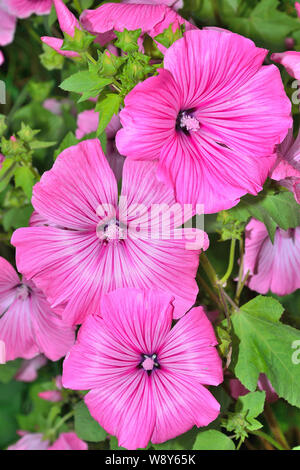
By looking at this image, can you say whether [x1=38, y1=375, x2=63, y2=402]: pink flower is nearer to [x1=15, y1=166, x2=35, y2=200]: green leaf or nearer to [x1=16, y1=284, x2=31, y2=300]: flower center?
[x1=16, y1=284, x2=31, y2=300]: flower center

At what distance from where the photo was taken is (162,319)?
77 cm

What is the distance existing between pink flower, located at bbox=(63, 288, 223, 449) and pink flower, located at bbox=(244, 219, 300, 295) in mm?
235

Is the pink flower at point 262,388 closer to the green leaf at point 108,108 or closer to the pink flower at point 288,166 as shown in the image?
the pink flower at point 288,166

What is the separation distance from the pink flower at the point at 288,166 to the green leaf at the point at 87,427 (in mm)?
529

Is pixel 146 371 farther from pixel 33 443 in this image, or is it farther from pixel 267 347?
pixel 33 443

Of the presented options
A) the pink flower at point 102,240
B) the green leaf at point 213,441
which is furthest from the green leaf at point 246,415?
the pink flower at point 102,240

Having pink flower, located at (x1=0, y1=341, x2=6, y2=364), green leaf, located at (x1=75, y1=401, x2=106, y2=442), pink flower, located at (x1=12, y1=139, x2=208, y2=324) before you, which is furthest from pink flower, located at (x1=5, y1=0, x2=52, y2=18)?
green leaf, located at (x1=75, y1=401, x2=106, y2=442)

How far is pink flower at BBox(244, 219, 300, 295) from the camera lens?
996 mm

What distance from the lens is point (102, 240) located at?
0.83 m

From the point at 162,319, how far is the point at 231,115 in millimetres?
274

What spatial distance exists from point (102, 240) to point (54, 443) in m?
0.53

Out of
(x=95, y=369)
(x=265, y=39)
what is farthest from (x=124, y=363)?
(x=265, y=39)

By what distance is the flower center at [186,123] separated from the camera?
766 mm
